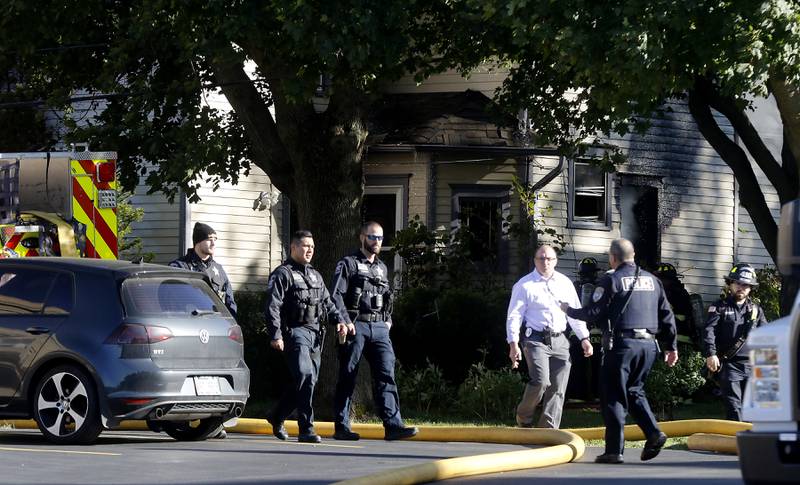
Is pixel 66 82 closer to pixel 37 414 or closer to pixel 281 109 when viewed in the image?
pixel 281 109

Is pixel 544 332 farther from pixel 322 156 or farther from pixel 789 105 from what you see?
pixel 789 105

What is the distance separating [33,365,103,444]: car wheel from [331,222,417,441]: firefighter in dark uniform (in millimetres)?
2361

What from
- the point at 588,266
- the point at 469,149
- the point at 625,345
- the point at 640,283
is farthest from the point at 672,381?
the point at 625,345

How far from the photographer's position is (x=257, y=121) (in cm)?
1877

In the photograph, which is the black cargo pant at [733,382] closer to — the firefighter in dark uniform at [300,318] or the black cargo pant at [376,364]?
the black cargo pant at [376,364]

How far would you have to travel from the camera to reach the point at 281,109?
60.6ft

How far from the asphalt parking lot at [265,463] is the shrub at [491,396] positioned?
14.8 feet

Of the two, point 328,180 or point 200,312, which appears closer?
point 200,312

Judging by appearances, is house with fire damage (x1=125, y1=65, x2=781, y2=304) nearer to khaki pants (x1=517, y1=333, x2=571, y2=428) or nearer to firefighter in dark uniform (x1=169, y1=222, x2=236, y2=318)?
khaki pants (x1=517, y1=333, x2=571, y2=428)

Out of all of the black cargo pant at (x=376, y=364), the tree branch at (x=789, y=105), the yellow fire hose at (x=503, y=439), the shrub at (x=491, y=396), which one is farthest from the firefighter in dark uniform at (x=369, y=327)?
the tree branch at (x=789, y=105)

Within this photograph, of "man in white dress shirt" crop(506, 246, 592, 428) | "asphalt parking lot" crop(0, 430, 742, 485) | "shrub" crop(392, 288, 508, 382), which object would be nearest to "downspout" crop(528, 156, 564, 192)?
"shrub" crop(392, 288, 508, 382)

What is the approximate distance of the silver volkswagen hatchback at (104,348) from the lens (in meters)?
13.3

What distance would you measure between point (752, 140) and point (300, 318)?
9.68 meters

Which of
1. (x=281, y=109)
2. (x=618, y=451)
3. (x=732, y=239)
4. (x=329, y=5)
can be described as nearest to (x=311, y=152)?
Answer: (x=281, y=109)
